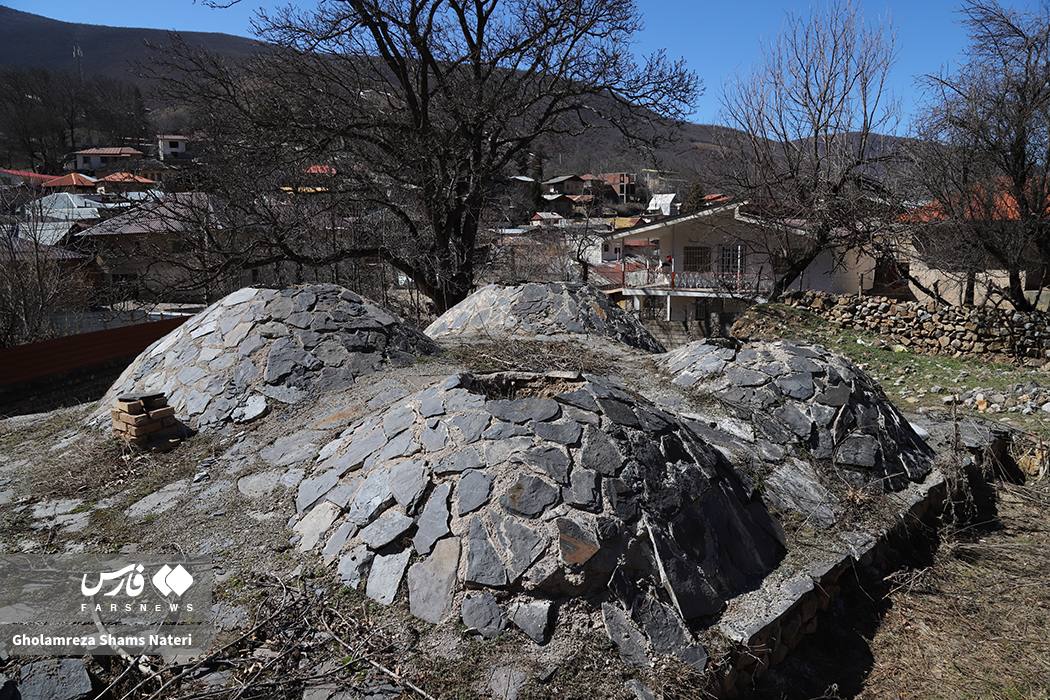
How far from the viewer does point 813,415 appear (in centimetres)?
520

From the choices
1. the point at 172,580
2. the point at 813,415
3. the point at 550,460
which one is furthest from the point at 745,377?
the point at 172,580

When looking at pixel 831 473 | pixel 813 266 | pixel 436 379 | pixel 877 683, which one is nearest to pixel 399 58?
pixel 436 379

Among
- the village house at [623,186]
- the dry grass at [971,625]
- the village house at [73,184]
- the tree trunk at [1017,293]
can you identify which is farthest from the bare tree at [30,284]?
the village house at [623,186]

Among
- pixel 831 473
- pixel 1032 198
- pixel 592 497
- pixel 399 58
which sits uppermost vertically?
pixel 399 58

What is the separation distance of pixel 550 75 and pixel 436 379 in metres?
9.21

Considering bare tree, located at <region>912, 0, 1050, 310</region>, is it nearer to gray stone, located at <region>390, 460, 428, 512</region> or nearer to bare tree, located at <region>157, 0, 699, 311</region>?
bare tree, located at <region>157, 0, 699, 311</region>

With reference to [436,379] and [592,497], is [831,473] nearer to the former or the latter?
[592,497]

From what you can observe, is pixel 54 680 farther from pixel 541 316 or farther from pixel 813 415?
pixel 541 316

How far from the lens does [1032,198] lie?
11828 millimetres

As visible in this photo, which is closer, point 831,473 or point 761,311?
point 831,473

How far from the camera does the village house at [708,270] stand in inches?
708

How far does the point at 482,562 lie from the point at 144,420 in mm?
3407

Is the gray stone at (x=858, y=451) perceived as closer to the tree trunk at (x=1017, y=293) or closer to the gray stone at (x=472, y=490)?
the gray stone at (x=472, y=490)

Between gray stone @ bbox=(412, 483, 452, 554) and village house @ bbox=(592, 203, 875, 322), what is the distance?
1496cm
